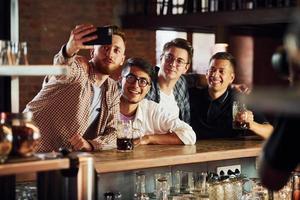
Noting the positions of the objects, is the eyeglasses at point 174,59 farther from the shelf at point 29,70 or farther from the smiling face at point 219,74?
the shelf at point 29,70

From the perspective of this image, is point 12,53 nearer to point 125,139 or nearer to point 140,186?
point 125,139

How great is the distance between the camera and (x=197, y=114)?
13.3ft

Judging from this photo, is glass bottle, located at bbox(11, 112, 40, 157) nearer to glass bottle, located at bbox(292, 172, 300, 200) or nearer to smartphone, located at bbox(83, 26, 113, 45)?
smartphone, located at bbox(83, 26, 113, 45)

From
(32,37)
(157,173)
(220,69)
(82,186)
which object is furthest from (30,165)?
(32,37)

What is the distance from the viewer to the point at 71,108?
3.15m

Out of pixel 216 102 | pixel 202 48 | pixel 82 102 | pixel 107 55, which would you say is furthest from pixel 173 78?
pixel 202 48

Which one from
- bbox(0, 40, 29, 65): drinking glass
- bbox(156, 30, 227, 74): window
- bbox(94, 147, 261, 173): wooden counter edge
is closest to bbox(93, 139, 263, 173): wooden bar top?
bbox(94, 147, 261, 173): wooden counter edge

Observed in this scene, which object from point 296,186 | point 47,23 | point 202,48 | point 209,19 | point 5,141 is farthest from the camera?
point 202,48

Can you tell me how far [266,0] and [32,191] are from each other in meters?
4.80

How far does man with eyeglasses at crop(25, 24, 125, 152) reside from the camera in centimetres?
313

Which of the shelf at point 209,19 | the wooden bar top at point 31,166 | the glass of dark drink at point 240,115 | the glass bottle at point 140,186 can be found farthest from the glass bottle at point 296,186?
the shelf at point 209,19

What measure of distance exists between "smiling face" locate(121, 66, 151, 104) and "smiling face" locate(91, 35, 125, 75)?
0.35 ft

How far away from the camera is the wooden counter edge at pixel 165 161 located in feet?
8.04

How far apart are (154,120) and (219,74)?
598mm
